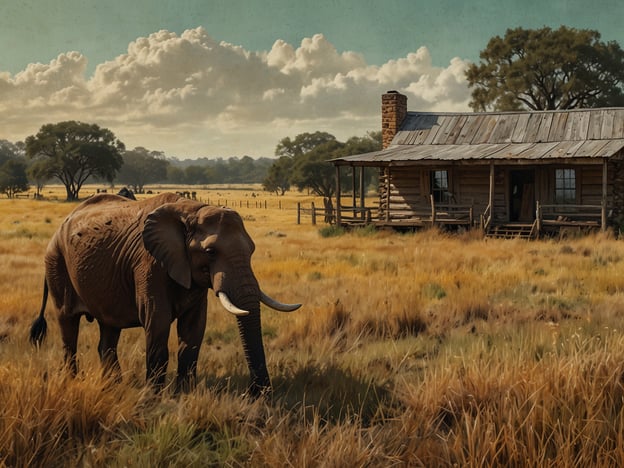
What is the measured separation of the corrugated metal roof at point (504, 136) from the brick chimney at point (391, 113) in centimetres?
33

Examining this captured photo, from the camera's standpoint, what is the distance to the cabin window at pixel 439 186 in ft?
69.2

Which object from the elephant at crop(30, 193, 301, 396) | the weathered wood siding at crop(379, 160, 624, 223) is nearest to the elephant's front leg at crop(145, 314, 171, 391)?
the elephant at crop(30, 193, 301, 396)

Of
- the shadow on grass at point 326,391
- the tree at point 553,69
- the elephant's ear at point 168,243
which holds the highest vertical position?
the tree at point 553,69

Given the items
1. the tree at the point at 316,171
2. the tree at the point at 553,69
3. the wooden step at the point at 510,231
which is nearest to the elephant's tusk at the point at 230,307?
the wooden step at the point at 510,231

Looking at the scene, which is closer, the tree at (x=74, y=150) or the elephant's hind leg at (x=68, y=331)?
the elephant's hind leg at (x=68, y=331)

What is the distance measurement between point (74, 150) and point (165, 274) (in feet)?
187

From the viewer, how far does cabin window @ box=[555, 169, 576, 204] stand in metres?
19.4

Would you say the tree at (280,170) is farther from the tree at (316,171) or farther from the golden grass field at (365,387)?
the golden grass field at (365,387)

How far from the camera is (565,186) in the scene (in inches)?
767

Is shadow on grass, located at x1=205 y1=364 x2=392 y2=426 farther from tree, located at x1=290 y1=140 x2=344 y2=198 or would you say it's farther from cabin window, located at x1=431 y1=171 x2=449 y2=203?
tree, located at x1=290 y1=140 x2=344 y2=198

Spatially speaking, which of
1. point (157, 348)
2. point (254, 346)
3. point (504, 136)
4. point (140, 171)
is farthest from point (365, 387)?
point (140, 171)

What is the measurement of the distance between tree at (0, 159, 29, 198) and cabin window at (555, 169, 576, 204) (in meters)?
59.2

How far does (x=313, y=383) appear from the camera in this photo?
4352 millimetres

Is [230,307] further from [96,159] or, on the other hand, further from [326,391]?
[96,159]
